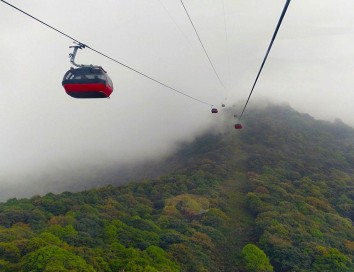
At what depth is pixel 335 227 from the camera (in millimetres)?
70125

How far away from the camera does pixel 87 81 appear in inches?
851

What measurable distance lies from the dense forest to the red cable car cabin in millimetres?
25387

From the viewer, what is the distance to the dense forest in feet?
154

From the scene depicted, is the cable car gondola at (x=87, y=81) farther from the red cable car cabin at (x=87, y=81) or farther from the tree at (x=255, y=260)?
the tree at (x=255, y=260)

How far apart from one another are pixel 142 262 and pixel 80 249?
9.44 metres

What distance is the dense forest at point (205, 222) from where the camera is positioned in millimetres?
46803

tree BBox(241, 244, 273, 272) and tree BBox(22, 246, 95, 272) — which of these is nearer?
tree BBox(22, 246, 95, 272)

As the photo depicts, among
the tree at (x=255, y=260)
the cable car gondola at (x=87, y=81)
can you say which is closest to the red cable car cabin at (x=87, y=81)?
the cable car gondola at (x=87, y=81)

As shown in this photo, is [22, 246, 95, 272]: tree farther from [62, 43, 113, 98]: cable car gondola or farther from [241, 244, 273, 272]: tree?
[241, 244, 273, 272]: tree

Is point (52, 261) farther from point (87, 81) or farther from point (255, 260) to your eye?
point (255, 260)

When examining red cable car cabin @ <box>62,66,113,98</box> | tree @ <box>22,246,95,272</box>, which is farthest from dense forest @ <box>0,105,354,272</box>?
red cable car cabin @ <box>62,66,113,98</box>

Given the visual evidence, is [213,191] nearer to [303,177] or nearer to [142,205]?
[142,205]

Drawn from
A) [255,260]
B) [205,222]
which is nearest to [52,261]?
[255,260]

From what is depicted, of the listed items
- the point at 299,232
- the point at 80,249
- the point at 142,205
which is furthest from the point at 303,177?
the point at 80,249
